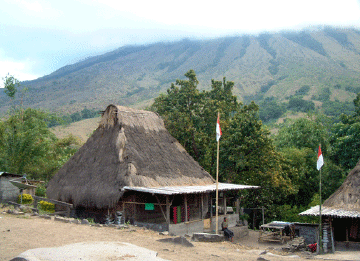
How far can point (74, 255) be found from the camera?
8156 millimetres

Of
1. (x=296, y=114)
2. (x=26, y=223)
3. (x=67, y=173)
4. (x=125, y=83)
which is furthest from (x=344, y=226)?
(x=125, y=83)

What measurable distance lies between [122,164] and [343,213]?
33.7 ft

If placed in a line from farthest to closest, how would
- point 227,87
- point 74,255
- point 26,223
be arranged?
point 227,87 → point 26,223 → point 74,255

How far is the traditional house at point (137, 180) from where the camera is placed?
54.6 feet

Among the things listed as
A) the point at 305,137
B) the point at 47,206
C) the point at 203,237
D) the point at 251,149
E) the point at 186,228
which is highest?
the point at 305,137

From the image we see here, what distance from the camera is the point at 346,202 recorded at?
15453 mm

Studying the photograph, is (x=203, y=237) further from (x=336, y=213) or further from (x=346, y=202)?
(x=346, y=202)

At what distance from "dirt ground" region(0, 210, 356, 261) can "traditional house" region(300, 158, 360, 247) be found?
14.0ft

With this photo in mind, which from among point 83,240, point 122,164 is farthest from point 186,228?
point 83,240

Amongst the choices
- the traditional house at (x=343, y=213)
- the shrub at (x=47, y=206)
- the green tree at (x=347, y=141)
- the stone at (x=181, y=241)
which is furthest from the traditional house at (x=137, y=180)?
the green tree at (x=347, y=141)

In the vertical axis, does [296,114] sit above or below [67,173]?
above

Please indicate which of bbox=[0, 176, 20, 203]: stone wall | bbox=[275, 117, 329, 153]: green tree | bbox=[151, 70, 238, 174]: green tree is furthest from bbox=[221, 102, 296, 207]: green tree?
bbox=[0, 176, 20, 203]: stone wall

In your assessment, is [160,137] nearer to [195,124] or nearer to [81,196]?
[195,124]

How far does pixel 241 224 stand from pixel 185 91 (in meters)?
9.85
